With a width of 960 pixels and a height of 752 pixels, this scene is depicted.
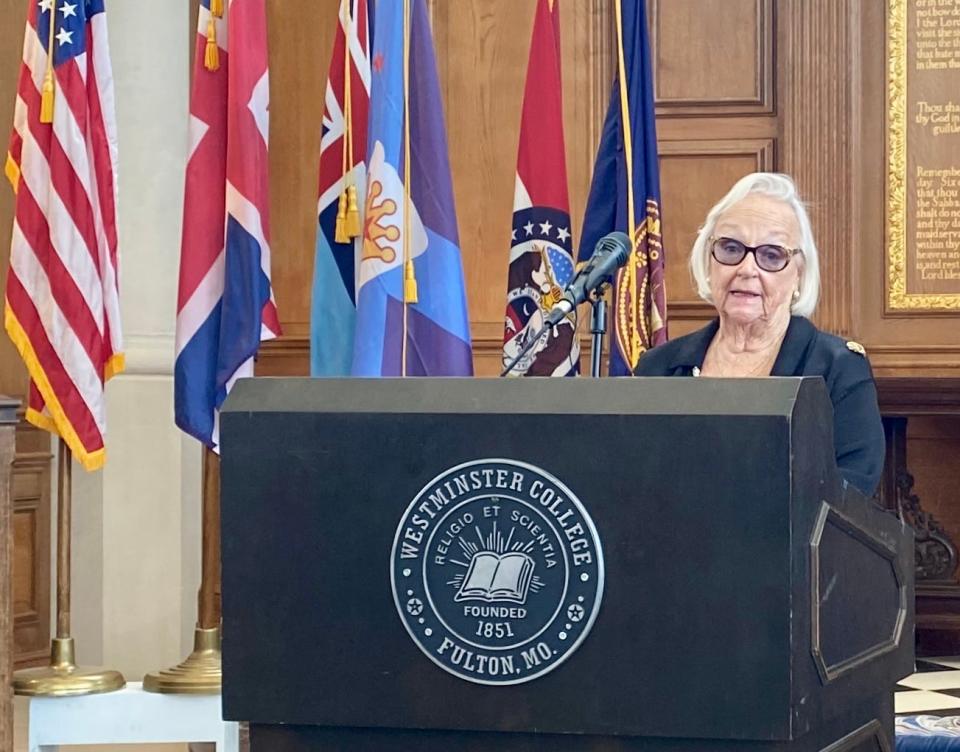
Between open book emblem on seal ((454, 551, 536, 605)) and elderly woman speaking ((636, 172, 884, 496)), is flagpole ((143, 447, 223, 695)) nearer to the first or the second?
elderly woman speaking ((636, 172, 884, 496))

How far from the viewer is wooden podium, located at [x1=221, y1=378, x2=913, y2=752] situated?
176cm

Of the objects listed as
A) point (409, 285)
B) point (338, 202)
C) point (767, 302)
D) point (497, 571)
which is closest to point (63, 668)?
point (409, 285)

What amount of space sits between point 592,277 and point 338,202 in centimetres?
265

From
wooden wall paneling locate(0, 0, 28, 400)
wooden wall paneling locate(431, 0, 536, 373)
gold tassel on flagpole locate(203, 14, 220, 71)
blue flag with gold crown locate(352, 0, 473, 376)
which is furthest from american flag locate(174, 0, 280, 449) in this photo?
wooden wall paneling locate(0, 0, 28, 400)

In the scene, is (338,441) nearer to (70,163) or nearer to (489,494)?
(489,494)

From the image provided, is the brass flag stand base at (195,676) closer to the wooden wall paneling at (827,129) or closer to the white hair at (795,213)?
the white hair at (795,213)

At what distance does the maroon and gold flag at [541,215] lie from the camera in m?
5.00

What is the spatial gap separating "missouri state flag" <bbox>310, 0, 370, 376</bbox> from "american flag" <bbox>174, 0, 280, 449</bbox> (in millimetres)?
223

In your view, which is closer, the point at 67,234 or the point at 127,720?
the point at 127,720

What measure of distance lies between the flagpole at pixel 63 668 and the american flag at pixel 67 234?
13cm

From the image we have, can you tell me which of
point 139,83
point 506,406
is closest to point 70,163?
point 139,83

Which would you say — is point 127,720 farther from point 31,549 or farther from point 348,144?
point 31,549

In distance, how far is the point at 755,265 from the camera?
2949 mm

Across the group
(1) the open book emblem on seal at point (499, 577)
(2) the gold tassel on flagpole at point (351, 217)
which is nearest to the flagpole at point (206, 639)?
(2) the gold tassel on flagpole at point (351, 217)
